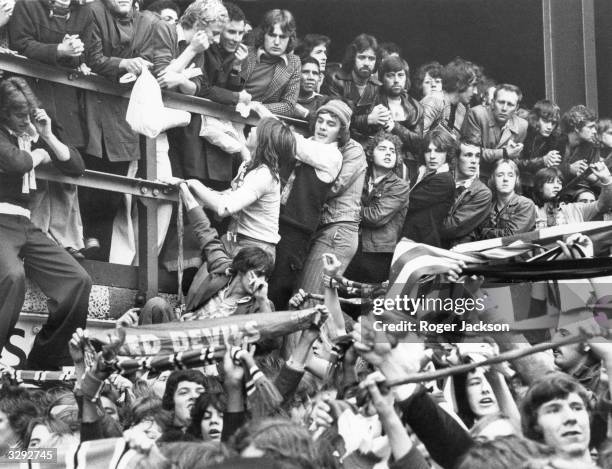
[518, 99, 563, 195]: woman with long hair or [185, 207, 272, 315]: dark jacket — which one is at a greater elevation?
[518, 99, 563, 195]: woman with long hair

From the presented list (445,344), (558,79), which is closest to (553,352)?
(445,344)

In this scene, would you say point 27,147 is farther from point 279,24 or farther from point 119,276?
point 279,24

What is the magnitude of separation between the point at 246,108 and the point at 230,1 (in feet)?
3.04

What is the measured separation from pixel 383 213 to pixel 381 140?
667 millimetres

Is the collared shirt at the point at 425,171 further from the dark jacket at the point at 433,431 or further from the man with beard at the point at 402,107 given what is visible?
the dark jacket at the point at 433,431

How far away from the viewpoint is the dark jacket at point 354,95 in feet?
36.4

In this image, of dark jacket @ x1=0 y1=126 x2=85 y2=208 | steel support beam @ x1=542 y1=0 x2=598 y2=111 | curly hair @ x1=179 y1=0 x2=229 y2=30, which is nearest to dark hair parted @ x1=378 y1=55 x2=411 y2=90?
curly hair @ x1=179 y1=0 x2=229 y2=30

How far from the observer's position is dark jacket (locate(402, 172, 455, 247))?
11.2m

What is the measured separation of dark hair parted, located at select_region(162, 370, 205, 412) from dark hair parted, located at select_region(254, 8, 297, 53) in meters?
4.22

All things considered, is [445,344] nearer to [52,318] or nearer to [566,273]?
[566,273]

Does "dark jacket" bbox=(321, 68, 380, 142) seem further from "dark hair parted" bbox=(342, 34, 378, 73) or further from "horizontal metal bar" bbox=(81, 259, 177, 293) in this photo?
"horizontal metal bar" bbox=(81, 259, 177, 293)

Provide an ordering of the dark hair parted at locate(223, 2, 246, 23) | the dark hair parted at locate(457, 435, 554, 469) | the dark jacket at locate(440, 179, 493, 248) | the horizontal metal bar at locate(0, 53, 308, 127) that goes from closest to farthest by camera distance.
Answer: the dark hair parted at locate(457, 435, 554, 469) < the horizontal metal bar at locate(0, 53, 308, 127) < the dark hair parted at locate(223, 2, 246, 23) < the dark jacket at locate(440, 179, 493, 248)
